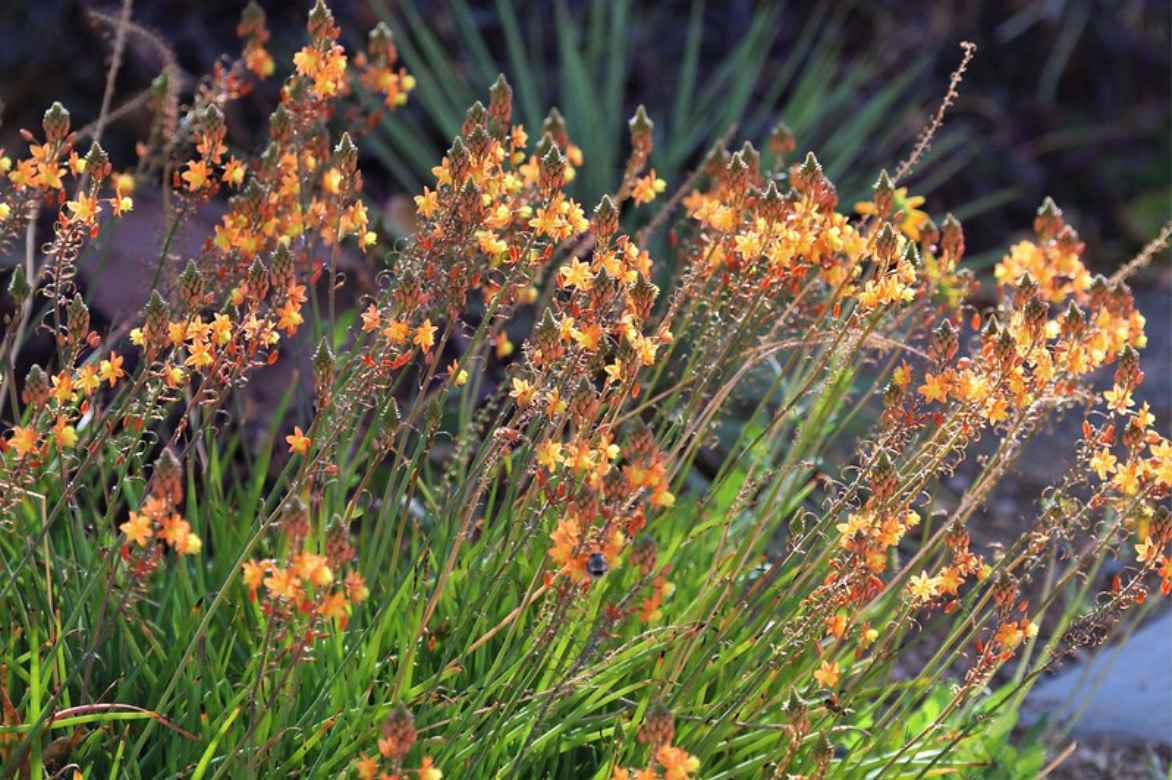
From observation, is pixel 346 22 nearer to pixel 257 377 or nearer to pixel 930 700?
pixel 257 377

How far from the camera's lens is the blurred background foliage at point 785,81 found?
4.97 metres

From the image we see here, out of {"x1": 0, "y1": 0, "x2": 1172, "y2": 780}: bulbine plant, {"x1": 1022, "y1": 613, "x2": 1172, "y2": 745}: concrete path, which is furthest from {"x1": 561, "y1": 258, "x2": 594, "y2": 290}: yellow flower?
{"x1": 1022, "y1": 613, "x2": 1172, "y2": 745}: concrete path

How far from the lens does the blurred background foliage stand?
16.3ft

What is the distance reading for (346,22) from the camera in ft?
16.9

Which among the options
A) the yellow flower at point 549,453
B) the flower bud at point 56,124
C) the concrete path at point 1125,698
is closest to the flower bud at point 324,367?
the yellow flower at point 549,453

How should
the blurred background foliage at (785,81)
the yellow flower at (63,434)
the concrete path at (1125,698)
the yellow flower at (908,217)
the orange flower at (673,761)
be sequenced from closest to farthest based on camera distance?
the orange flower at (673,761), the yellow flower at (63,434), the yellow flower at (908,217), the concrete path at (1125,698), the blurred background foliage at (785,81)

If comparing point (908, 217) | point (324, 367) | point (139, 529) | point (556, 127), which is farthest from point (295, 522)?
point (908, 217)

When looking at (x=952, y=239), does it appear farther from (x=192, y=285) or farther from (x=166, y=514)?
(x=166, y=514)

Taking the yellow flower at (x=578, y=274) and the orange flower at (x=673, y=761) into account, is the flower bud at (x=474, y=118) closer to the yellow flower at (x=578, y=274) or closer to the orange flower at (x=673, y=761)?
the yellow flower at (x=578, y=274)

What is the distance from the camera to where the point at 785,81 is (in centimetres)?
516

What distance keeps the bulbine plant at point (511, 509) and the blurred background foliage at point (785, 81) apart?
2383mm

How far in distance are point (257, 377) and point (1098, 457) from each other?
1957 millimetres

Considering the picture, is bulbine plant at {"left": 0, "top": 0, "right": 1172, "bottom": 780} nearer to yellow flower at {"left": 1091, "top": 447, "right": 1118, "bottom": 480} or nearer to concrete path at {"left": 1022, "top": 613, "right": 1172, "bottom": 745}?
yellow flower at {"left": 1091, "top": 447, "right": 1118, "bottom": 480}

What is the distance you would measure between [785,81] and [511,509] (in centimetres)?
Answer: 321
